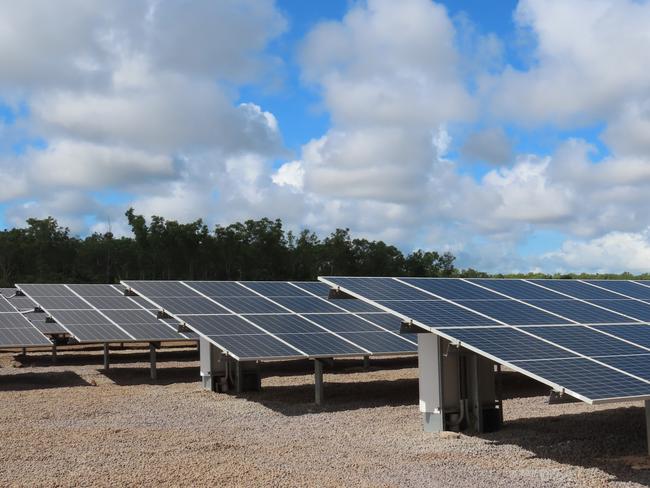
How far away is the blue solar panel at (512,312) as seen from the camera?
1625 centimetres

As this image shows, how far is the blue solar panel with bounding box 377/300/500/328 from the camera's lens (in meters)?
15.4

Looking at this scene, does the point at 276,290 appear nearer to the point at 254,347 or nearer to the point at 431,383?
the point at 254,347

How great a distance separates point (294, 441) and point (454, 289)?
6.32 m

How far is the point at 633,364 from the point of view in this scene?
522 inches

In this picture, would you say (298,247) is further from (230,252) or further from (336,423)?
(336,423)

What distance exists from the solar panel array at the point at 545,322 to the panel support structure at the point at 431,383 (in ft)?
2.62

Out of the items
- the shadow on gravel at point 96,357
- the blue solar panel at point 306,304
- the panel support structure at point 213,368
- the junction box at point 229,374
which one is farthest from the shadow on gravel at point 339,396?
the shadow on gravel at point 96,357

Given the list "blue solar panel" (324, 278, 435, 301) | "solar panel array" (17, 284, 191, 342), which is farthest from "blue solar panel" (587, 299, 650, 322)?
"solar panel array" (17, 284, 191, 342)

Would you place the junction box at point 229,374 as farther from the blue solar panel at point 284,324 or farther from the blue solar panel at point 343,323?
the blue solar panel at point 343,323

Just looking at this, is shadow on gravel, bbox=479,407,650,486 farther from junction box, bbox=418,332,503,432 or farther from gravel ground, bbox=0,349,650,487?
junction box, bbox=418,332,503,432

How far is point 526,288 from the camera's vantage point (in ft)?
66.9

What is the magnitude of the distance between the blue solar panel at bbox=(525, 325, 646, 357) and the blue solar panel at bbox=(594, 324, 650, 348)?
390 mm

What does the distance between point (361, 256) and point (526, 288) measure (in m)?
51.1

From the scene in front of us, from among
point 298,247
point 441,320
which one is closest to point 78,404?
point 441,320
